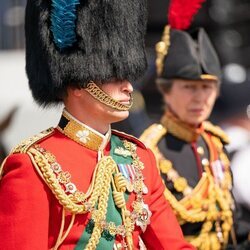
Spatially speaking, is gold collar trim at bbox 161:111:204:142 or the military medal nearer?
the military medal

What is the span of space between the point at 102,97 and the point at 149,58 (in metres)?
4.88

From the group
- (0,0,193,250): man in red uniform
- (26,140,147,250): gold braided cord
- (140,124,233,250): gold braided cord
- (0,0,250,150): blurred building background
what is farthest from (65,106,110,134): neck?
(140,124,233,250): gold braided cord

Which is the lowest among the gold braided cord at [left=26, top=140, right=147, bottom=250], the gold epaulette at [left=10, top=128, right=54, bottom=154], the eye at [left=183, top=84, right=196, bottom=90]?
the eye at [left=183, top=84, right=196, bottom=90]

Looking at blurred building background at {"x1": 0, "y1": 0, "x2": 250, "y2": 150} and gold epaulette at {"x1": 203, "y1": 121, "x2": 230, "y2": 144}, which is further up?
gold epaulette at {"x1": 203, "y1": 121, "x2": 230, "y2": 144}

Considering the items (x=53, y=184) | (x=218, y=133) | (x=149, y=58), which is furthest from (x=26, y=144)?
(x=149, y=58)

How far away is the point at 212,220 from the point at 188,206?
130 millimetres

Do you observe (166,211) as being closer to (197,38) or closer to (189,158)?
(189,158)

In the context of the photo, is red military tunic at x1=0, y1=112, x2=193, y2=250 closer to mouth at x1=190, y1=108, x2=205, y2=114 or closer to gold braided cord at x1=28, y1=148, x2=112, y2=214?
gold braided cord at x1=28, y1=148, x2=112, y2=214

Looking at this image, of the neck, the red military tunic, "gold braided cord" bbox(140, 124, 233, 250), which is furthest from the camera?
"gold braided cord" bbox(140, 124, 233, 250)

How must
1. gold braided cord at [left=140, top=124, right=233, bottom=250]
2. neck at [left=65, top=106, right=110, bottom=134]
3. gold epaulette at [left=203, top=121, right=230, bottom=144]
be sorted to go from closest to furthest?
1. neck at [left=65, top=106, right=110, bottom=134]
2. gold braided cord at [left=140, top=124, right=233, bottom=250]
3. gold epaulette at [left=203, top=121, right=230, bottom=144]

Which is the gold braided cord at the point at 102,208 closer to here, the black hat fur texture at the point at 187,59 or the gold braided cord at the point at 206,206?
the gold braided cord at the point at 206,206

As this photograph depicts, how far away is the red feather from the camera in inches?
185

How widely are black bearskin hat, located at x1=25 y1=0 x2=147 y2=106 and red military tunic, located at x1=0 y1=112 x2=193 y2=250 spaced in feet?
0.65

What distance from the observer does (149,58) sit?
26.6 ft
